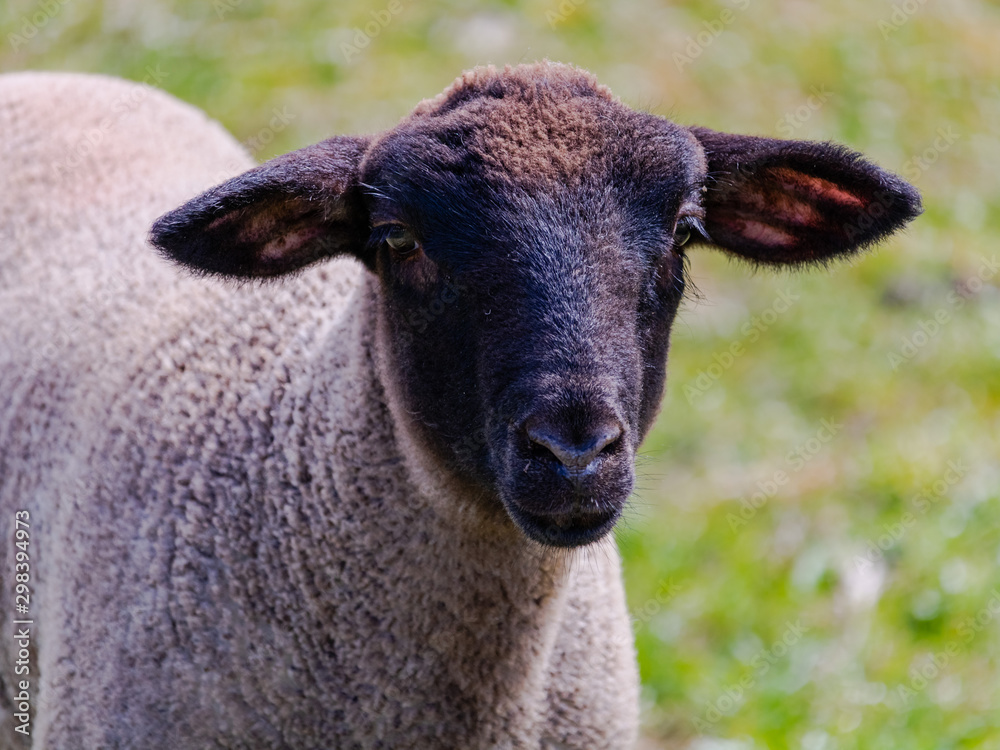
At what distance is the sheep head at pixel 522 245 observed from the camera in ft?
11.0

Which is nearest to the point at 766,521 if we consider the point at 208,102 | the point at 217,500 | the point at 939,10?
the point at 217,500

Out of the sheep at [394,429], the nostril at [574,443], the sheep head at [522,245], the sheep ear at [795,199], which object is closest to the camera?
the nostril at [574,443]

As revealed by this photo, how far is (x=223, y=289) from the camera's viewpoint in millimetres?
4598

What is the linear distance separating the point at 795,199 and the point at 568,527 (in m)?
1.62

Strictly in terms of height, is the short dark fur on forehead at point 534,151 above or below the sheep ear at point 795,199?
above

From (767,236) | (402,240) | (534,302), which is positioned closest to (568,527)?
(534,302)

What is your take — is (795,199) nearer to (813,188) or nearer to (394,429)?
(813,188)

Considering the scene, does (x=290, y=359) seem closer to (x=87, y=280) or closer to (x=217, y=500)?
(x=217, y=500)

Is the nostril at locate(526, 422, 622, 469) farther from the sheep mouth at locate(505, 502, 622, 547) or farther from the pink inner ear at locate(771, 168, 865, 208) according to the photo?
the pink inner ear at locate(771, 168, 865, 208)

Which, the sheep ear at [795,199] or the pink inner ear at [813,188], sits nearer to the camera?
the sheep ear at [795,199]

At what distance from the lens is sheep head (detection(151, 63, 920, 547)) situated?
3.36m

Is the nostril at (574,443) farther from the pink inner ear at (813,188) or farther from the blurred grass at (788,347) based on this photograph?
the pink inner ear at (813,188)

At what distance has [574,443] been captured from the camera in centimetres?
323

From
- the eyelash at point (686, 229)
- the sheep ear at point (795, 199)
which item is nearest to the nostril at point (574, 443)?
the eyelash at point (686, 229)
